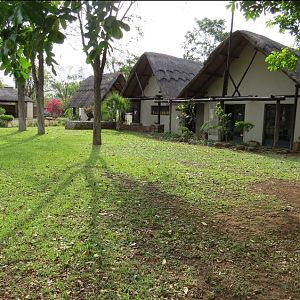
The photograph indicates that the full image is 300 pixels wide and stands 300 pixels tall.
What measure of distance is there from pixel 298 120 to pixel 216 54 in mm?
5012

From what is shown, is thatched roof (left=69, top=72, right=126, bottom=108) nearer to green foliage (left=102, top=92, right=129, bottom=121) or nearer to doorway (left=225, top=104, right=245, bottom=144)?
green foliage (left=102, top=92, right=129, bottom=121)

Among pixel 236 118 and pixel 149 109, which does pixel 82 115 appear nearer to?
pixel 149 109

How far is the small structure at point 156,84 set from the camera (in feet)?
72.1

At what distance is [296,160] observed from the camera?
450 inches

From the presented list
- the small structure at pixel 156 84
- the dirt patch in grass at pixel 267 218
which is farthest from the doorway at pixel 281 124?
the dirt patch in grass at pixel 267 218

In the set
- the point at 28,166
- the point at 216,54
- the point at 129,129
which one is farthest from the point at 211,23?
the point at 28,166

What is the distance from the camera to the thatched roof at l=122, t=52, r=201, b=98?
21812 millimetres

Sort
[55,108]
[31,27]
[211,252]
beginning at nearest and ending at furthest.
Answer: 1. [31,27]
2. [211,252]
3. [55,108]

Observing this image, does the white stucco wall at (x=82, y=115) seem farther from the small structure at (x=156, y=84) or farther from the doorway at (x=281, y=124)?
the doorway at (x=281, y=124)

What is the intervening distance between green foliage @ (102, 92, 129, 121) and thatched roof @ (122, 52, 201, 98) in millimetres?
1825

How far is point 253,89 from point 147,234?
14.1 meters

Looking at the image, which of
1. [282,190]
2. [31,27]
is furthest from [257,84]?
[31,27]

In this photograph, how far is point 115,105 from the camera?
22.8 meters

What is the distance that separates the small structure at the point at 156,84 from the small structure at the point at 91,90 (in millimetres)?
4847
